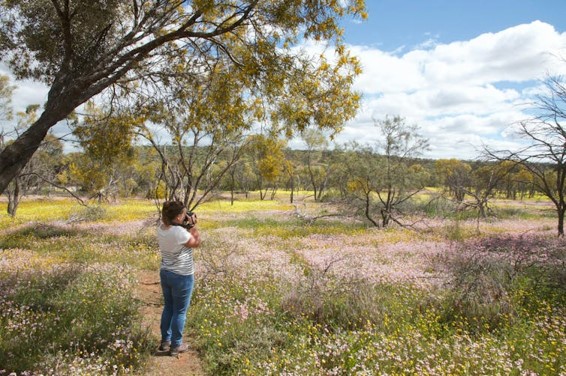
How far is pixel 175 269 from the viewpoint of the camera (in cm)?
554

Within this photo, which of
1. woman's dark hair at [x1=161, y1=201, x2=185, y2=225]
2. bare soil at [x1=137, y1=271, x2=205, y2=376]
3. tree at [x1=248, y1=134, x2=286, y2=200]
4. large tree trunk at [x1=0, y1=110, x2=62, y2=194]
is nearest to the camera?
bare soil at [x1=137, y1=271, x2=205, y2=376]

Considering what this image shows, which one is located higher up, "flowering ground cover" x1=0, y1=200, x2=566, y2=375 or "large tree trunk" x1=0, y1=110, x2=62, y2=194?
"large tree trunk" x1=0, y1=110, x2=62, y2=194

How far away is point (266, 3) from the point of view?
6.39 m

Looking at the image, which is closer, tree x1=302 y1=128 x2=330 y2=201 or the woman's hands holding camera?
the woman's hands holding camera

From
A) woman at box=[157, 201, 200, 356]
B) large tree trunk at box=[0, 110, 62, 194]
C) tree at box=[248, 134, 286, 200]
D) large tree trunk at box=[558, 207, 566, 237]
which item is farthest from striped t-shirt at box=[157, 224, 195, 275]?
large tree trunk at box=[558, 207, 566, 237]

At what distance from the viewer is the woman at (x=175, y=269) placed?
5531 mm

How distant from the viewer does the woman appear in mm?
5531

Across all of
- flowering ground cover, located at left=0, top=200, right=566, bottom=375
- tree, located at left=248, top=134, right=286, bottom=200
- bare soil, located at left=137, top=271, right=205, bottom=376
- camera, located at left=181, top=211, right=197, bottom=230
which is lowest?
bare soil, located at left=137, top=271, right=205, bottom=376

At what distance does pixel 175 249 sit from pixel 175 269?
0.32 m

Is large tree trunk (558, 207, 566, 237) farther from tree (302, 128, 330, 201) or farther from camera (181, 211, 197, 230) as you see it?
tree (302, 128, 330, 201)

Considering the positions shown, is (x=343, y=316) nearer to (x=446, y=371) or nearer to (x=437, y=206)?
(x=446, y=371)

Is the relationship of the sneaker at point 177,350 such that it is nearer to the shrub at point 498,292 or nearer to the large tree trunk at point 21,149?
the large tree trunk at point 21,149

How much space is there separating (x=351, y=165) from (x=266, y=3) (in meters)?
19.5

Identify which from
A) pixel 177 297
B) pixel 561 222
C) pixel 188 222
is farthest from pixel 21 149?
pixel 561 222
